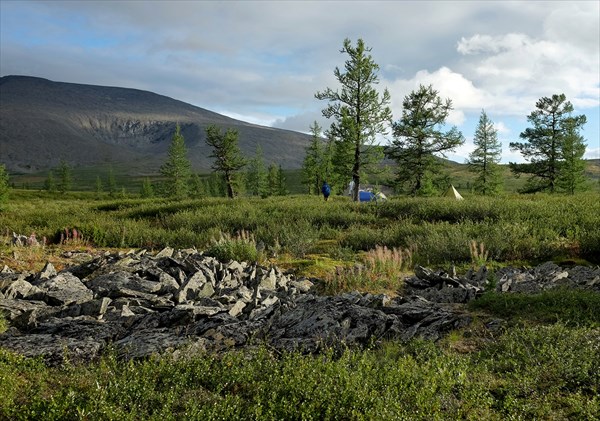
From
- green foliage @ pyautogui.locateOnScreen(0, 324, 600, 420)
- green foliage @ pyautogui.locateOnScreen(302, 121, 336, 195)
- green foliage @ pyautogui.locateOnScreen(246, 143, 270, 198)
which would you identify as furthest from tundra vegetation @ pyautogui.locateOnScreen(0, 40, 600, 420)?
green foliage @ pyautogui.locateOnScreen(246, 143, 270, 198)

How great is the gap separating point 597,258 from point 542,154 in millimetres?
34464

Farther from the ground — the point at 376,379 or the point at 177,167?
the point at 177,167

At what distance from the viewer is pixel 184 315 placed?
21.3 ft

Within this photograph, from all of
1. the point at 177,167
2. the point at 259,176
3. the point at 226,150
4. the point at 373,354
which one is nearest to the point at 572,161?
the point at 226,150

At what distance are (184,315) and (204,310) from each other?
1.06 ft

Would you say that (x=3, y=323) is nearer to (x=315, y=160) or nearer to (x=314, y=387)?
(x=314, y=387)

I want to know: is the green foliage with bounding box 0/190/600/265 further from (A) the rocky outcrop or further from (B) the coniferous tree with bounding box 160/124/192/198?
(B) the coniferous tree with bounding box 160/124/192/198

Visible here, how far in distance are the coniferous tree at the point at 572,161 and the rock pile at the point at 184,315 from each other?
41.3 metres

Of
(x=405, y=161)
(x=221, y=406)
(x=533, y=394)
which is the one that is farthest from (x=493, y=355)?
(x=405, y=161)

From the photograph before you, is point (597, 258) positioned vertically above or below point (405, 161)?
below

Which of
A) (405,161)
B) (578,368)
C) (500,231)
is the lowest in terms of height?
(578,368)

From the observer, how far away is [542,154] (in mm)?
42500

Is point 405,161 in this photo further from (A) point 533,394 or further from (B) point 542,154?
(A) point 533,394

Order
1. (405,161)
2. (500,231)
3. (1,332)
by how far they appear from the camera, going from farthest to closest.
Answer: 1. (405,161)
2. (500,231)
3. (1,332)
